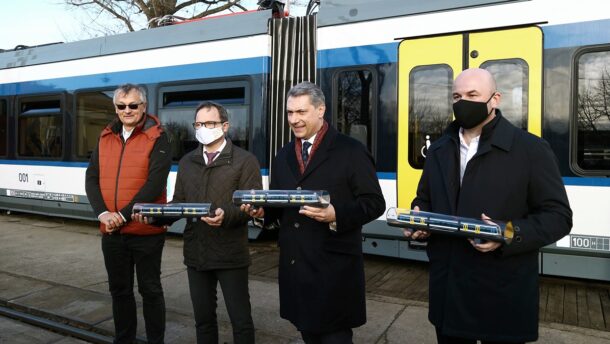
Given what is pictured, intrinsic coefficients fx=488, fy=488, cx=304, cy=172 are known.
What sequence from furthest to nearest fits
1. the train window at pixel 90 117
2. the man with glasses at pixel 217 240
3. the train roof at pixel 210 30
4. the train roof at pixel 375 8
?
the train window at pixel 90 117, the train roof at pixel 210 30, the train roof at pixel 375 8, the man with glasses at pixel 217 240

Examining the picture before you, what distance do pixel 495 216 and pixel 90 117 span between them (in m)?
7.72

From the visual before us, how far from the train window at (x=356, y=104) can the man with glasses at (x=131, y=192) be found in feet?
9.73

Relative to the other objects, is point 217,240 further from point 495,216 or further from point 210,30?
point 210,30

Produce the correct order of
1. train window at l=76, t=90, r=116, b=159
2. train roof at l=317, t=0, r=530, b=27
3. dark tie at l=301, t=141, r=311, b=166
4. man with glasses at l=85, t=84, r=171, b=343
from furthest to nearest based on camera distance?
train window at l=76, t=90, r=116, b=159
train roof at l=317, t=0, r=530, b=27
man with glasses at l=85, t=84, r=171, b=343
dark tie at l=301, t=141, r=311, b=166

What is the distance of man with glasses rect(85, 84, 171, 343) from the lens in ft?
10.7

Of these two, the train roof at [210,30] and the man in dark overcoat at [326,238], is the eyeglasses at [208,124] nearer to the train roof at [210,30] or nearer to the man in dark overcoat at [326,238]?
the man in dark overcoat at [326,238]

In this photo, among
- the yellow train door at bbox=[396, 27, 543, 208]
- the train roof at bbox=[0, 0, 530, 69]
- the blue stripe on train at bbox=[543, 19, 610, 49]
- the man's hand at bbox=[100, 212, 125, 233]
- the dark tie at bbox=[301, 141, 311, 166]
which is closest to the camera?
the dark tie at bbox=[301, 141, 311, 166]

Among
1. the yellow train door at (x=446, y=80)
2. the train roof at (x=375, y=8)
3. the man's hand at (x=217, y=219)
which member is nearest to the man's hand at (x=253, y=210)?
the man's hand at (x=217, y=219)

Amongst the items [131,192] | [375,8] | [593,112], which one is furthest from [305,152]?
[375,8]

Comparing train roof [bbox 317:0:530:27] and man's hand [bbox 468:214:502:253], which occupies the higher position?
train roof [bbox 317:0:530:27]

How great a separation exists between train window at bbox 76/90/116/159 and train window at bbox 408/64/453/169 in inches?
198

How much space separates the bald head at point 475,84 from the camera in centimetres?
214

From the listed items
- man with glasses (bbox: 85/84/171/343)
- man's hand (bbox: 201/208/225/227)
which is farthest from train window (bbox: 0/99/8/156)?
man's hand (bbox: 201/208/225/227)

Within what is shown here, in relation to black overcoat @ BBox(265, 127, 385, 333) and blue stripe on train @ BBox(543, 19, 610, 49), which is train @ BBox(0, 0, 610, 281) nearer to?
blue stripe on train @ BBox(543, 19, 610, 49)
